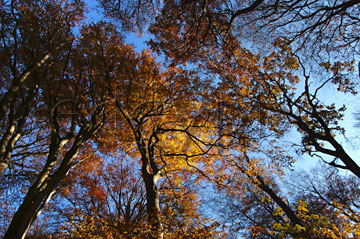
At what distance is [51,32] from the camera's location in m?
6.37

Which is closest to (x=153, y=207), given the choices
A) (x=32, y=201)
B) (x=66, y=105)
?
(x=32, y=201)

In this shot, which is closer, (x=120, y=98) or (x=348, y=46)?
(x=348, y=46)

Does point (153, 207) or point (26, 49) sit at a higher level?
point (26, 49)

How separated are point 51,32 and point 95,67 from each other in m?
1.79

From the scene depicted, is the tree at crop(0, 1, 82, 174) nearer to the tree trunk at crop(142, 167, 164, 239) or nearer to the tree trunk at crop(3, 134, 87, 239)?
the tree trunk at crop(3, 134, 87, 239)

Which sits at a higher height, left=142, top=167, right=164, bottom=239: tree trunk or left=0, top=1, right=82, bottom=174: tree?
left=0, top=1, right=82, bottom=174: tree

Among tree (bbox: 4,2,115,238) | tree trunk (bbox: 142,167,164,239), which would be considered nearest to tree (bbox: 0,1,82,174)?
tree (bbox: 4,2,115,238)

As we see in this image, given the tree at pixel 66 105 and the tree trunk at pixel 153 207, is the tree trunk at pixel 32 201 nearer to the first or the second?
A: the tree at pixel 66 105

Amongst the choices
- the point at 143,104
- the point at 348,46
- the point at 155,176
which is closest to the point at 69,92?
the point at 143,104

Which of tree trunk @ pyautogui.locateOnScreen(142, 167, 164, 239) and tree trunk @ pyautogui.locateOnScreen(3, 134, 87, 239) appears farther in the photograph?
tree trunk @ pyautogui.locateOnScreen(3, 134, 87, 239)

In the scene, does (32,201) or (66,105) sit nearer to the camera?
(32,201)

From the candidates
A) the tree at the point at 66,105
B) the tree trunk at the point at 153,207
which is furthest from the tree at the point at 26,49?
the tree trunk at the point at 153,207

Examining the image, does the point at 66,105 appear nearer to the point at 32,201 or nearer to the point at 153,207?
the point at 32,201

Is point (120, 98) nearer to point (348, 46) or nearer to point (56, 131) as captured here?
point (56, 131)
